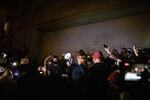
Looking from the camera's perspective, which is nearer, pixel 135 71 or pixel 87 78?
pixel 87 78

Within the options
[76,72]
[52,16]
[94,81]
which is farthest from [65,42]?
[94,81]

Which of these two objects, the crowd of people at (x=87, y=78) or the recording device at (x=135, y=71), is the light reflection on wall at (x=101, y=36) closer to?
the crowd of people at (x=87, y=78)

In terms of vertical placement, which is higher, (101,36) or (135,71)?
(101,36)

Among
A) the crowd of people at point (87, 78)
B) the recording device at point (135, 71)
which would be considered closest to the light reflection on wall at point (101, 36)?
the crowd of people at point (87, 78)

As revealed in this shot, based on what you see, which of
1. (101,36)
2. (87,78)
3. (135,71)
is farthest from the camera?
(101,36)

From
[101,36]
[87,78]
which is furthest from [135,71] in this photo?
[101,36]

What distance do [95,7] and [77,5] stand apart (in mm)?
1466

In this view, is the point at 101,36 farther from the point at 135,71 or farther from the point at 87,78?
the point at 87,78

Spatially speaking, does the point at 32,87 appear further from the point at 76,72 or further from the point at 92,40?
the point at 92,40

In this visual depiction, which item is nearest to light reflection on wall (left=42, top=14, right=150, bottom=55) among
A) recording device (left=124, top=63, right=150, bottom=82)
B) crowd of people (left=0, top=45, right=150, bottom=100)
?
crowd of people (left=0, top=45, right=150, bottom=100)

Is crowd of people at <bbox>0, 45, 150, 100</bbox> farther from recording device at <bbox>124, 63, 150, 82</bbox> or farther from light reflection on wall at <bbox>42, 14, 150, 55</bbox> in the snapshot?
light reflection on wall at <bbox>42, 14, 150, 55</bbox>

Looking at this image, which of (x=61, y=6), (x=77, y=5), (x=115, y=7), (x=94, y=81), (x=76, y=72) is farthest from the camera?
(x=61, y=6)

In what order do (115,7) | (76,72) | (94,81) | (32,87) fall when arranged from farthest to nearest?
(115,7) < (76,72) < (94,81) < (32,87)

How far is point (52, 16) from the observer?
16.0m
